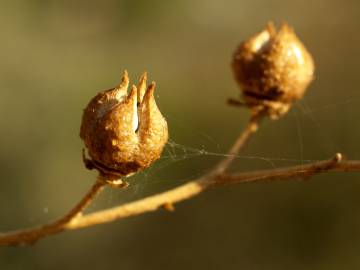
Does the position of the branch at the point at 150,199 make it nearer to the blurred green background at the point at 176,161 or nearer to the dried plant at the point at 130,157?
the dried plant at the point at 130,157

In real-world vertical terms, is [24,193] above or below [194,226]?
above

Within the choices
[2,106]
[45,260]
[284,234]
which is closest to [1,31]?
[2,106]

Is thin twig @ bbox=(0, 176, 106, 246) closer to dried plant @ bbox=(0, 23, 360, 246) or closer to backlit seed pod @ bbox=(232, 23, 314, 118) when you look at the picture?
dried plant @ bbox=(0, 23, 360, 246)

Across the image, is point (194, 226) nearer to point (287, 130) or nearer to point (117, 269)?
point (117, 269)

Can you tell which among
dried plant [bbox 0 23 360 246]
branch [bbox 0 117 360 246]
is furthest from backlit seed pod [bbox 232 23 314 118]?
branch [bbox 0 117 360 246]

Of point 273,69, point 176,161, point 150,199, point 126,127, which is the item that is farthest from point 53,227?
point 176,161

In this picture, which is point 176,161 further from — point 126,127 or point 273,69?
point 126,127

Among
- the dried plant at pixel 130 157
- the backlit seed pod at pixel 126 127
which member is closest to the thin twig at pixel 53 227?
the dried plant at pixel 130 157
